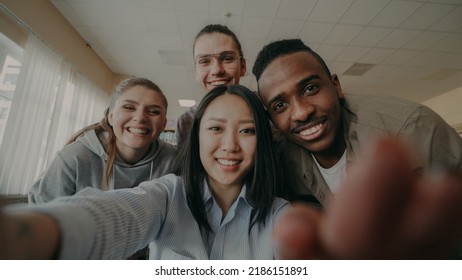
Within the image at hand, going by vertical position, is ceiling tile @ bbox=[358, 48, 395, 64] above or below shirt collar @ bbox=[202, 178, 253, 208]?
above

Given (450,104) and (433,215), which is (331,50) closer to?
(450,104)

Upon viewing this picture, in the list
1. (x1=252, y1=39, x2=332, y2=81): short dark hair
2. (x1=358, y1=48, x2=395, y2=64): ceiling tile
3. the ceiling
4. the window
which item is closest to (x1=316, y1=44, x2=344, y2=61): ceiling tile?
the ceiling

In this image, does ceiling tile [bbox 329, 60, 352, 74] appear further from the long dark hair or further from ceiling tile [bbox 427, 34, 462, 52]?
the long dark hair

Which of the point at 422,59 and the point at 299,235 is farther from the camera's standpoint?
the point at 422,59

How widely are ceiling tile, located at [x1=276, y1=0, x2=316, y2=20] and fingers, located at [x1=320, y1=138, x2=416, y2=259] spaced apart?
37.6 inches

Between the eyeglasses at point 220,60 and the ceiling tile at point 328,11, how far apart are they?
419 mm

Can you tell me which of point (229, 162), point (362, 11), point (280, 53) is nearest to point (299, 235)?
point (229, 162)

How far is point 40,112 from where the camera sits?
1.39 meters

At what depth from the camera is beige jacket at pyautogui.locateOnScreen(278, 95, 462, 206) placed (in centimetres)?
45

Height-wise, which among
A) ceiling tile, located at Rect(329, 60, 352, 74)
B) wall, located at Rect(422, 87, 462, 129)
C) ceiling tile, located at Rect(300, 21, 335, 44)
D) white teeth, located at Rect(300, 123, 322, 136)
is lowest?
white teeth, located at Rect(300, 123, 322, 136)

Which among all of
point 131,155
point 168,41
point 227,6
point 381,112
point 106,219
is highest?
point 227,6

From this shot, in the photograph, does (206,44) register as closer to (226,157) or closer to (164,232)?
(226,157)

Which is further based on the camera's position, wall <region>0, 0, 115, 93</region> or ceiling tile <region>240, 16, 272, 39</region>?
wall <region>0, 0, 115, 93</region>

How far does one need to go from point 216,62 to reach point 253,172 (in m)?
0.43
